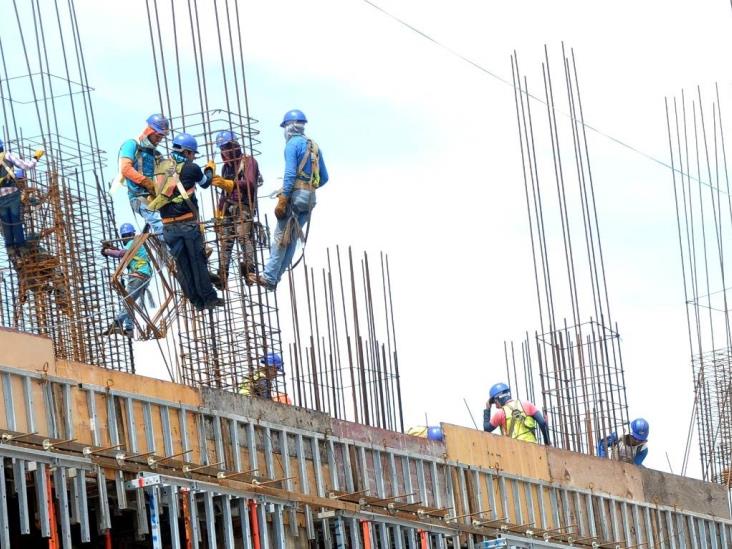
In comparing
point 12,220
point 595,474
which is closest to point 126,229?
point 12,220

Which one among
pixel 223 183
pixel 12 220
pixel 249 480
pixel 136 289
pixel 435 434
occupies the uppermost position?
pixel 12 220

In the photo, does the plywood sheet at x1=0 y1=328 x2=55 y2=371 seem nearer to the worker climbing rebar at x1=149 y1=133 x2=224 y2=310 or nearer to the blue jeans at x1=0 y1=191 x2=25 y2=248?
the worker climbing rebar at x1=149 y1=133 x2=224 y2=310

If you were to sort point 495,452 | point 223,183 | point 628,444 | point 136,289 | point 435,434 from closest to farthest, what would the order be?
point 223,183 < point 495,452 < point 136,289 < point 435,434 < point 628,444

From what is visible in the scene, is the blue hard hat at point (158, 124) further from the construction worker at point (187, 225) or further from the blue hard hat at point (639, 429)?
the blue hard hat at point (639, 429)

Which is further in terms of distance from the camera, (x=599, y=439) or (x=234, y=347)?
(x=599, y=439)

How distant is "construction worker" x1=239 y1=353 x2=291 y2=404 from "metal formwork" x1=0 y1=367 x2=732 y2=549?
4.17 ft

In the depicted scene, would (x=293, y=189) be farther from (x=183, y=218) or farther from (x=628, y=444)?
(x=628, y=444)

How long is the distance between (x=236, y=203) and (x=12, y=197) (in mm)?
4199

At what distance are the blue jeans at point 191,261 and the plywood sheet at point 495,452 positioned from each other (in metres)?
3.72

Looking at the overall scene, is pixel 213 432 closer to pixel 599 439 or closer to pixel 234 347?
pixel 234 347

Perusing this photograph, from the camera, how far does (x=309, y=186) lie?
24.6 m

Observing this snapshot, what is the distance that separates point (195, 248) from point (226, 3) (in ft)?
12.3

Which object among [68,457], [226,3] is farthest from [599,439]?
[68,457]

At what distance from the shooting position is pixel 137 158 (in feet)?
77.8
